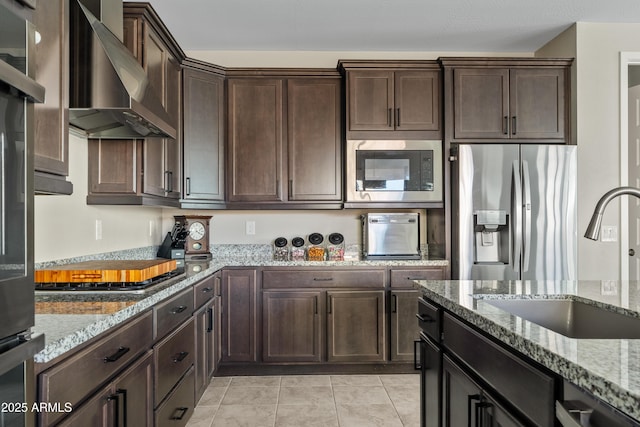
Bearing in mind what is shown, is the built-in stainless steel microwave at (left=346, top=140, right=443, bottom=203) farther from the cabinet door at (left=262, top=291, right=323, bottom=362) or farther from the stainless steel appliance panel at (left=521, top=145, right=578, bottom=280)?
the cabinet door at (left=262, top=291, right=323, bottom=362)

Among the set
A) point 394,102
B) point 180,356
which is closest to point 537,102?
point 394,102

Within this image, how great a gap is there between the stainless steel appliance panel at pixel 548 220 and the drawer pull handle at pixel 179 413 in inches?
96.7

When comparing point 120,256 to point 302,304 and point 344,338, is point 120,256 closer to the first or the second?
point 302,304

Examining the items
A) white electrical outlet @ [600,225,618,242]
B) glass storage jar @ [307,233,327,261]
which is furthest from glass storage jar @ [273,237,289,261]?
white electrical outlet @ [600,225,618,242]

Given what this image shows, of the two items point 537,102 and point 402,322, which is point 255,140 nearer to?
point 402,322

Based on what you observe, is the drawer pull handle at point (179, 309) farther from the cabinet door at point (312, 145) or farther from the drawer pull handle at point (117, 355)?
the cabinet door at point (312, 145)

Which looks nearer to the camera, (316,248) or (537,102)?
(537,102)

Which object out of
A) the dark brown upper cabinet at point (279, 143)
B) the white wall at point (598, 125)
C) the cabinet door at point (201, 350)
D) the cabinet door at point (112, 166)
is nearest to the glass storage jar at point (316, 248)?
the dark brown upper cabinet at point (279, 143)

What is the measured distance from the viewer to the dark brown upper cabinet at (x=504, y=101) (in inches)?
131

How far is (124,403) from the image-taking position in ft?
4.88

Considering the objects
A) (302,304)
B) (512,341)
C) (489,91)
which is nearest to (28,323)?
(512,341)

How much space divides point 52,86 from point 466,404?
1.74 m

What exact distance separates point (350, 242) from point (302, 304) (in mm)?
819

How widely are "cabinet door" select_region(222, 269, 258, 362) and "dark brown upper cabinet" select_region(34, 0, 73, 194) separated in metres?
1.83
